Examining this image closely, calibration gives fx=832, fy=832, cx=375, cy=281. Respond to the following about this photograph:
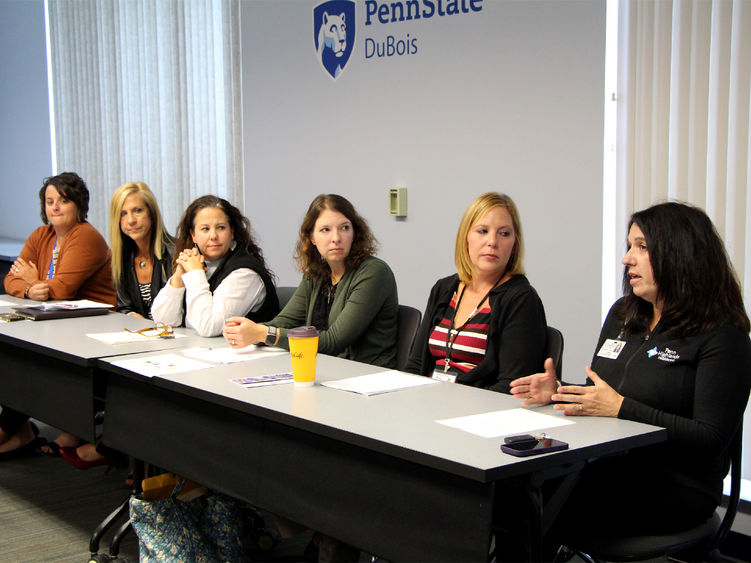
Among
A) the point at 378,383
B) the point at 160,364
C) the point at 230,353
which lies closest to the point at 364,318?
the point at 230,353

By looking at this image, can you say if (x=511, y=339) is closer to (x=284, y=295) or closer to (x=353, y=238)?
(x=353, y=238)

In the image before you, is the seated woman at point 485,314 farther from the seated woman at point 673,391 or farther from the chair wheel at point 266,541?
the chair wheel at point 266,541

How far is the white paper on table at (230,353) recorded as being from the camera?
112 inches

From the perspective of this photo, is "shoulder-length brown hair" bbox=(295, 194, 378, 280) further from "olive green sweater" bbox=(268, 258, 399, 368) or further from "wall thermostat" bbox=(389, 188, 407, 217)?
"wall thermostat" bbox=(389, 188, 407, 217)

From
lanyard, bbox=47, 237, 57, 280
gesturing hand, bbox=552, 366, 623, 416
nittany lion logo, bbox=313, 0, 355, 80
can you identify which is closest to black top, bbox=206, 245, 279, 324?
lanyard, bbox=47, 237, 57, 280

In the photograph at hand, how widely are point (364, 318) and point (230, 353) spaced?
50cm

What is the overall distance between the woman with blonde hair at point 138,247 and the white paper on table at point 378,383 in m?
1.75

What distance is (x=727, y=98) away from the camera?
315 cm

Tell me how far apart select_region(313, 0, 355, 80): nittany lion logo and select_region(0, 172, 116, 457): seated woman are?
1.56 m

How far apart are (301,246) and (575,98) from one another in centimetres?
140

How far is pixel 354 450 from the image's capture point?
1.97 m

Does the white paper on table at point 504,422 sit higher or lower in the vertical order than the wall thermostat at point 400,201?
lower

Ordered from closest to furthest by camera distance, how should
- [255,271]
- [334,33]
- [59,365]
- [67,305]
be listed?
[59,365] < [255,271] < [67,305] < [334,33]

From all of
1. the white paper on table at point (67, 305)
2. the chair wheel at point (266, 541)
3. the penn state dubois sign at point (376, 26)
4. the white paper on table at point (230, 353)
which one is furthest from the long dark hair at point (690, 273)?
the white paper on table at point (67, 305)
